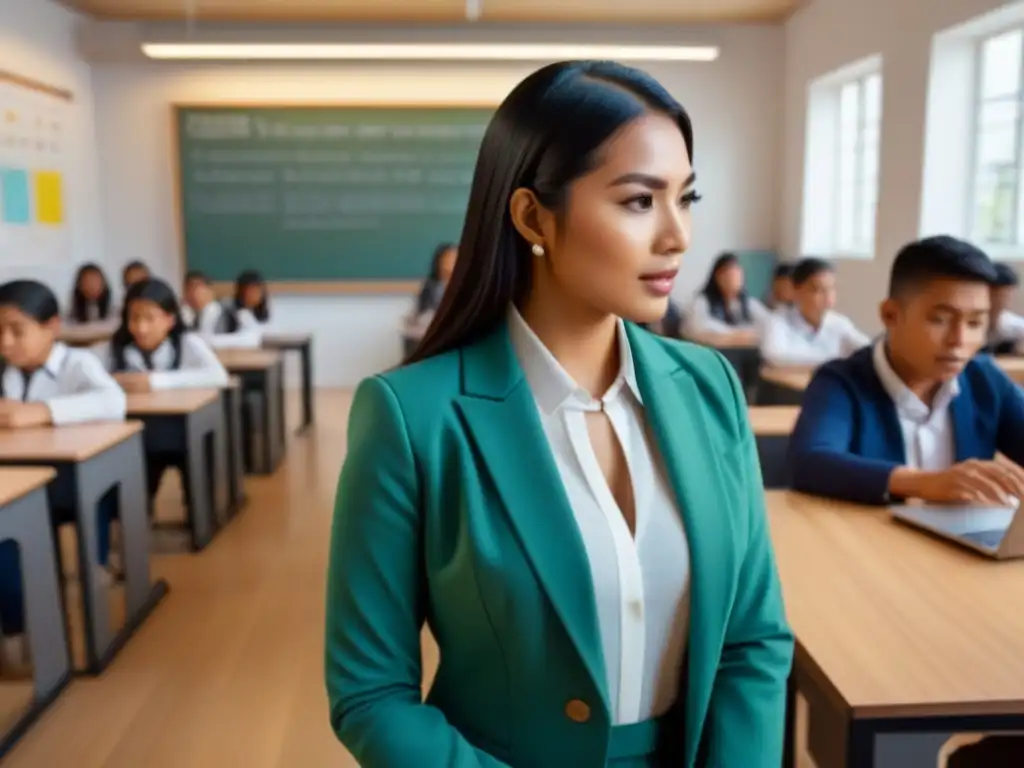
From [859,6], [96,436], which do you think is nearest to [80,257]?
[96,436]

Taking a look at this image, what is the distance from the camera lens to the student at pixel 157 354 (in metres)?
3.82

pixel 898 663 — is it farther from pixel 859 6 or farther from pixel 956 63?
pixel 859 6

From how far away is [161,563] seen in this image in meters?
3.67

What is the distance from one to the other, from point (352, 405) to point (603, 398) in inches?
9.6

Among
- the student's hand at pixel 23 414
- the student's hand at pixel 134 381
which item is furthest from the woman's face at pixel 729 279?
the student's hand at pixel 23 414

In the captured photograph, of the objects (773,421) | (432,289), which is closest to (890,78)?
(432,289)

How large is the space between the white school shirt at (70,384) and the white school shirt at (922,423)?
239 cm

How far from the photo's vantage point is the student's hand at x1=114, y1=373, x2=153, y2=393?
378cm

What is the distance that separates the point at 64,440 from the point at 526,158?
236 centimetres

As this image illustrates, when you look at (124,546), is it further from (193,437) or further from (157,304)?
(157,304)

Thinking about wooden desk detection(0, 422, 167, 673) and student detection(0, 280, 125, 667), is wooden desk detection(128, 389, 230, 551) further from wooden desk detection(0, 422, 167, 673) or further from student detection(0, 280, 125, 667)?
wooden desk detection(0, 422, 167, 673)

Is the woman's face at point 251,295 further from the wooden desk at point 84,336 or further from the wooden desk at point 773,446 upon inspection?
the wooden desk at point 773,446

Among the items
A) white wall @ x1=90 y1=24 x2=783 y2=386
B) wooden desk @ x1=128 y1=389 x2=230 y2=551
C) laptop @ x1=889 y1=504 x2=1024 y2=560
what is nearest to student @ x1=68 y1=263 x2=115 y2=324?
white wall @ x1=90 y1=24 x2=783 y2=386

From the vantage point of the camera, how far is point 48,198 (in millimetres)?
6812
